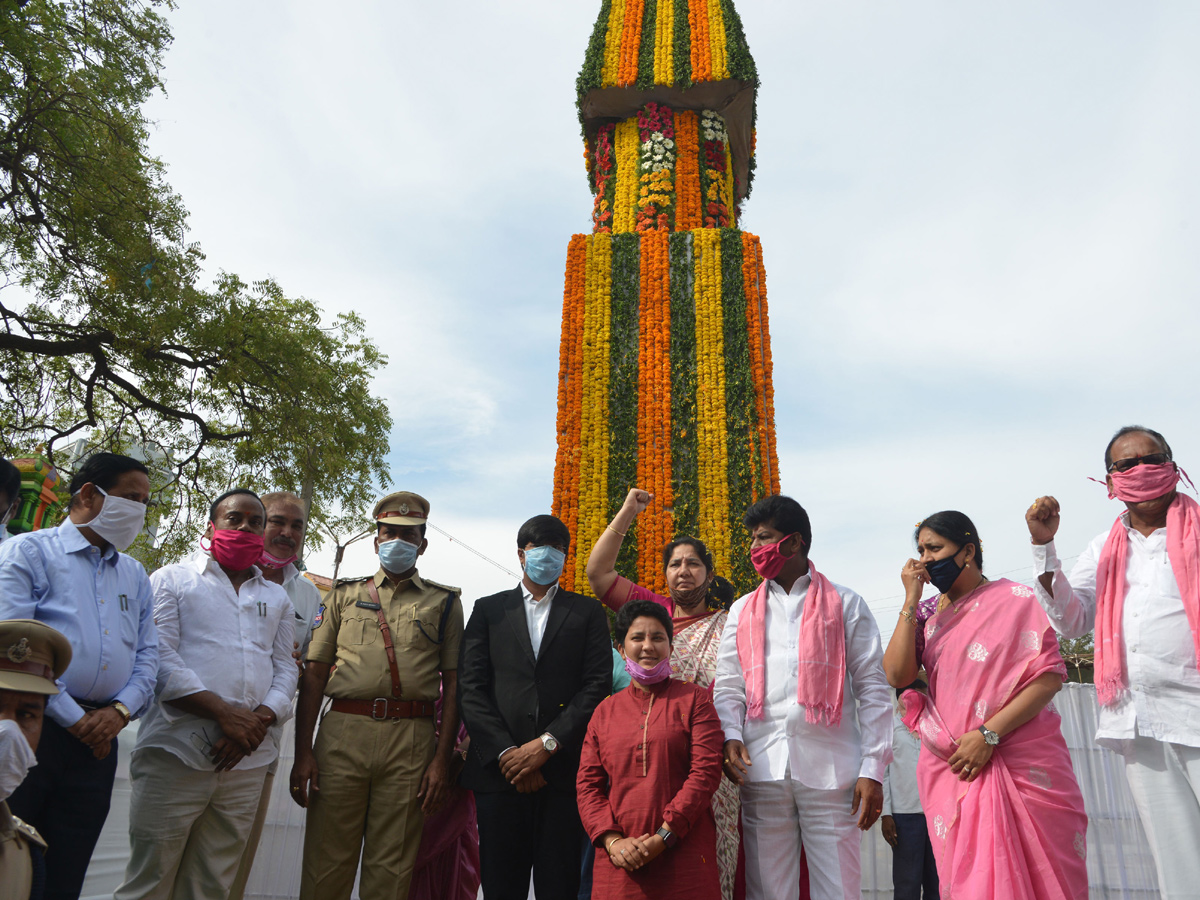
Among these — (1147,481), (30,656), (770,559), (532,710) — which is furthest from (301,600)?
(1147,481)

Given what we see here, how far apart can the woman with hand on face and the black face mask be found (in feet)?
2.85

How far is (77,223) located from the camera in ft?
25.3

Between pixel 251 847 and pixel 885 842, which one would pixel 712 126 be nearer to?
pixel 885 842

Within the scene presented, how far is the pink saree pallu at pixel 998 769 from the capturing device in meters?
2.52

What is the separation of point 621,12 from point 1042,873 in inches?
367

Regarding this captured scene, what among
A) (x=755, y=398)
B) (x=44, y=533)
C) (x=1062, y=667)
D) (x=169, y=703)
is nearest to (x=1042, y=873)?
(x=1062, y=667)

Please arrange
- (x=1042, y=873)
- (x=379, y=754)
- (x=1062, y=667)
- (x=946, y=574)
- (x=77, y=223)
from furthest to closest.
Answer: (x=77, y=223), (x=379, y=754), (x=946, y=574), (x=1062, y=667), (x=1042, y=873)

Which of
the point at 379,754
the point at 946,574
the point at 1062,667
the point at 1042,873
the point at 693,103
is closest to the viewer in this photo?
the point at 1042,873

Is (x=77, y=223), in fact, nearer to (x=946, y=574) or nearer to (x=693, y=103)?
(x=693, y=103)

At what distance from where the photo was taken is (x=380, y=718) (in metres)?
3.26

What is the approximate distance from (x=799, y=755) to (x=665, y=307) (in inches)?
239

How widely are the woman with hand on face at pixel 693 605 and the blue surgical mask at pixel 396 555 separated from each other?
0.80 meters

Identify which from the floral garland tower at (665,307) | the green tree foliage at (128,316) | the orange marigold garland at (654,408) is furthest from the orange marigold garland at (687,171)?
the green tree foliage at (128,316)

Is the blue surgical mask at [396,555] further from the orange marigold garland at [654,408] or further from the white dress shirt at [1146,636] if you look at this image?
the orange marigold garland at [654,408]
